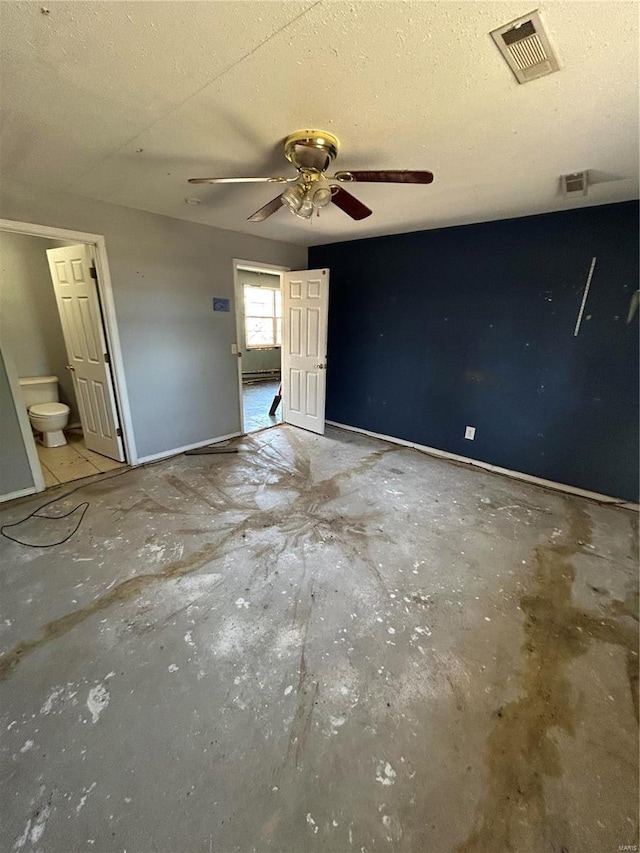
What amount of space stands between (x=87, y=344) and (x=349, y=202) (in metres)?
2.75

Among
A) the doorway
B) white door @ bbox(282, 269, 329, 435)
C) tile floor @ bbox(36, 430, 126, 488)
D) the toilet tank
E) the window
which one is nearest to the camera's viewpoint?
tile floor @ bbox(36, 430, 126, 488)

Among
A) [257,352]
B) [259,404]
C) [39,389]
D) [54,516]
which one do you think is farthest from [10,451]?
[257,352]

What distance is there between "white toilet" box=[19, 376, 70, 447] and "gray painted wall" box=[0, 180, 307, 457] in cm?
110

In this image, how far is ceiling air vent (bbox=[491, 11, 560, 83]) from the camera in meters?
1.01

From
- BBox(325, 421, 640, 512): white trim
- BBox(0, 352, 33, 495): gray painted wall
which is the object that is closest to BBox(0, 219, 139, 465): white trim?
BBox(0, 352, 33, 495): gray painted wall

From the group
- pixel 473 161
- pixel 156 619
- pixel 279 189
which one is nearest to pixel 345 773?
pixel 156 619

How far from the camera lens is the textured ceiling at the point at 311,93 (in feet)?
A: 3.31

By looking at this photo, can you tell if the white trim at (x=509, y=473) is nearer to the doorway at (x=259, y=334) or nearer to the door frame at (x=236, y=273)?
the door frame at (x=236, y=273)

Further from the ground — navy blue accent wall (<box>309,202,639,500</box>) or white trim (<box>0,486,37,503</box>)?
navy blue accent wall (<box>309,202,639,500</box>)

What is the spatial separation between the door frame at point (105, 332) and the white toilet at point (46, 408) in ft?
3.29

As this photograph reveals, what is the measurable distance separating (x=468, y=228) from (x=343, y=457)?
101 inches

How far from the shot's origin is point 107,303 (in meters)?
2.87

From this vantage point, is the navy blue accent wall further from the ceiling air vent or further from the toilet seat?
the toilet seat

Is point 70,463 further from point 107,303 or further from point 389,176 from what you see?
point 389,176
